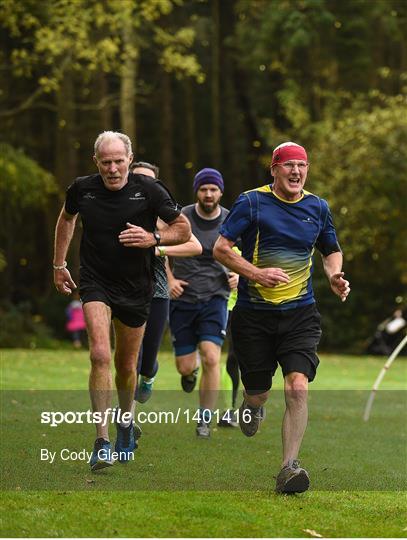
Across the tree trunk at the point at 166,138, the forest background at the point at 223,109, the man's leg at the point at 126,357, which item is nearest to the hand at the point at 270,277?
the man's leg at the point at 126,357

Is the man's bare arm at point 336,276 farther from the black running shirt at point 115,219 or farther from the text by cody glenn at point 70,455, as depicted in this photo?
the text by cody glenn at point 70,455

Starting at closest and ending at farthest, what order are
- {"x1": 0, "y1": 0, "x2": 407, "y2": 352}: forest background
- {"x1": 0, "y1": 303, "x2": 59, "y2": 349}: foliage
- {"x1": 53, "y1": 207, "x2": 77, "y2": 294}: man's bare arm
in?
1. {"x1": 53, "y1": 207, "x2": 77, "y2": 294}: man's bare arm
2. {"x1": 0, "y1": 0, "x2": 407, "y2": 352}: forest background
3. {"x1": 0, "y1": 303, "x2": 59, "y2": 349}: foliage

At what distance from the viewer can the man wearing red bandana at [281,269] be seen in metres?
8.85

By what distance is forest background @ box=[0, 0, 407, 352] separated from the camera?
3016 cm

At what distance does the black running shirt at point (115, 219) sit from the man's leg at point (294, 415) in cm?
146

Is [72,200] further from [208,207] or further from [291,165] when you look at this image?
[208,207]

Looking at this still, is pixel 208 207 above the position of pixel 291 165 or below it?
below

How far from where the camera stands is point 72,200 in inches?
369

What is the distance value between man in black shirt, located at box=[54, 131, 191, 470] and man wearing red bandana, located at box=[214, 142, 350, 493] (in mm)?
646

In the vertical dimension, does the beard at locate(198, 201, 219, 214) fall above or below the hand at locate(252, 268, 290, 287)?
above

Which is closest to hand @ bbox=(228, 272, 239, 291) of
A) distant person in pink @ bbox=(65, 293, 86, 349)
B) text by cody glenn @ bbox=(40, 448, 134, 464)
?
text by cody glenn @ bbox=(40, 448, 134, 464)

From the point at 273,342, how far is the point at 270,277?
2.07 ft

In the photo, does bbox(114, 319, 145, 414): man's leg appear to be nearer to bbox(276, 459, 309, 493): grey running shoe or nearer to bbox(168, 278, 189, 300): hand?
bbox(276, 459, 309, 493): grey running shoe

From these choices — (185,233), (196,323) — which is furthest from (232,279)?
(185,233)
